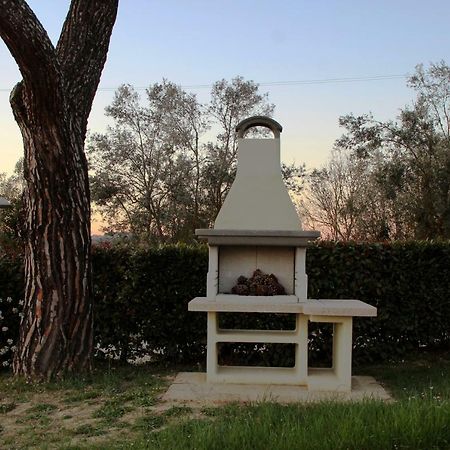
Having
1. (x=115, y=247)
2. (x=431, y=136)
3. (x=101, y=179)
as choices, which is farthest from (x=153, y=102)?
(x=115, y=247)

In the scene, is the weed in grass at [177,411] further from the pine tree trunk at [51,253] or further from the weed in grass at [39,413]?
the pine tree trunk at [51,253]

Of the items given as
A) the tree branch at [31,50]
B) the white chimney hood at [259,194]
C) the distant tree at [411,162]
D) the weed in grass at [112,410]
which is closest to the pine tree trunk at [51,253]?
the tree branch at [31,50]

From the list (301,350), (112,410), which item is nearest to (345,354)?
(301,350)

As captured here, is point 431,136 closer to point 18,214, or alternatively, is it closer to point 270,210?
point 18,214

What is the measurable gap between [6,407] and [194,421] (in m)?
1.69

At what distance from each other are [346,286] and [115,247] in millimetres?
2749

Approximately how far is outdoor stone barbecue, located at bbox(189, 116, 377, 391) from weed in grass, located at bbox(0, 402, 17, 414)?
5.56 ft

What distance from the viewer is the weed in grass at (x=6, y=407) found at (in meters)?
4.30

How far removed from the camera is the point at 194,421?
3744 millimetres

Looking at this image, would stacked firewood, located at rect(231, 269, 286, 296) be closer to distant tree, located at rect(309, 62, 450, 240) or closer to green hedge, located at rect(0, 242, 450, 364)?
green hedge, located at rect(0, 242, 450, 364)

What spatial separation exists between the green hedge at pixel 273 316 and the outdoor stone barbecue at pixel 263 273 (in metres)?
0.92

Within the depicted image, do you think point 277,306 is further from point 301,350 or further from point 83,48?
point 83,48

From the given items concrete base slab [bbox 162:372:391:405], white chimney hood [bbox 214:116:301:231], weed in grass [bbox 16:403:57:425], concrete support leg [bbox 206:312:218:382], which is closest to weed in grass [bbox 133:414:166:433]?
concrete base slab [bbox 162:372:391:405]

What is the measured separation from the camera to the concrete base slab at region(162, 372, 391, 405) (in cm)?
454
